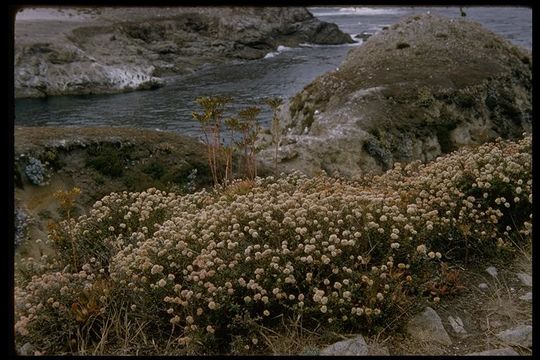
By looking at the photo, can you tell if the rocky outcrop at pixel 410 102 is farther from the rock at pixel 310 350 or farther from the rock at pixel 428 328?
the rock at pixel 310 350

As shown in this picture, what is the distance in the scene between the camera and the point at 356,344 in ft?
15.6

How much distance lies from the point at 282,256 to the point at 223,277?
610 mm

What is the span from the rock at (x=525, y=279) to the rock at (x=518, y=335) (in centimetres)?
82

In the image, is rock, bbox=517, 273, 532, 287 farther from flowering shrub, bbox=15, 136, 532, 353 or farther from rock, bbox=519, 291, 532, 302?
flowering shrub, bbox=15, 136, 532, 353

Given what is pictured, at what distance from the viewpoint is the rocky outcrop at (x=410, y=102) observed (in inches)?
517

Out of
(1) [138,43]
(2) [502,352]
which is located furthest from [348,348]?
(1) [138,43]

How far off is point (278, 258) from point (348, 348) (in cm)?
101

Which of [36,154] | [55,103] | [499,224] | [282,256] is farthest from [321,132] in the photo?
[55,103]

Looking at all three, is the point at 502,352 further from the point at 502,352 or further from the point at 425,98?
the point at 425,98

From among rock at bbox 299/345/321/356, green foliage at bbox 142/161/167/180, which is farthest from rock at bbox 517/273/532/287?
green foliage at bbox 142/161/167/180

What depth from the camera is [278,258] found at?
204 inches

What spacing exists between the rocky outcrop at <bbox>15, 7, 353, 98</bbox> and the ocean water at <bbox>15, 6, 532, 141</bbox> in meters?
2.13

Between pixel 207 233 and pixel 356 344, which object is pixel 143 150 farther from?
pixel 356 344

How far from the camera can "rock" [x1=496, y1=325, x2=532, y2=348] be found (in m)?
4.59
